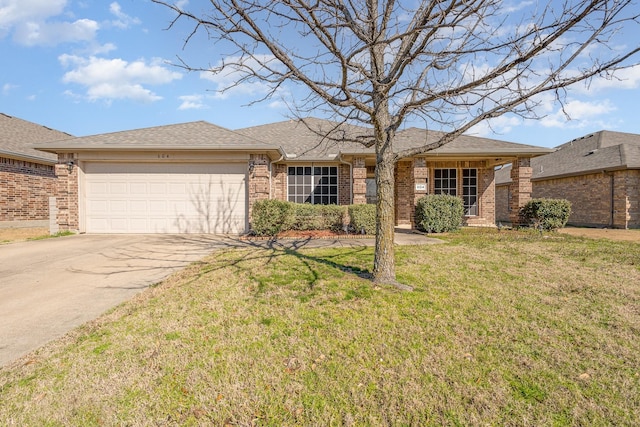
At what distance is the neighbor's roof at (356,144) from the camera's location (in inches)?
453

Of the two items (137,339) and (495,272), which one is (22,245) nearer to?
(137,339)

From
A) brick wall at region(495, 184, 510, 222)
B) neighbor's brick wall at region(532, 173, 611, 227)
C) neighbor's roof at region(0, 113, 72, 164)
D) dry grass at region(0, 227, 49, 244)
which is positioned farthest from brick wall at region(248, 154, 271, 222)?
brick wall at region(495, 184, 510, 222)

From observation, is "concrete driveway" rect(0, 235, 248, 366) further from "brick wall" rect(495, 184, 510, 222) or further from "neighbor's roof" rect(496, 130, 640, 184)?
"brick wall" rect(495, 184, 510, 222)

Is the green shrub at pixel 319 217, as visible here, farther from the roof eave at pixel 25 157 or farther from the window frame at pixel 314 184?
the roof eave at pixel 25 157

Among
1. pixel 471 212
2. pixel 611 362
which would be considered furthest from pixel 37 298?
pixel 471 212

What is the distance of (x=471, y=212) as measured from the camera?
13.8 metres

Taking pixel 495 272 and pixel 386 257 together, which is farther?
pixel 495 272

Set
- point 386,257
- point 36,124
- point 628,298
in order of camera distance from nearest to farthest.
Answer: point 628,298 < point 386,257 < point 36,124

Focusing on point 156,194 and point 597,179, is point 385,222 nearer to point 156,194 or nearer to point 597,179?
point 156,194

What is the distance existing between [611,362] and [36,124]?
981 inches

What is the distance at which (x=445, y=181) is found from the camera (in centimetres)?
1386

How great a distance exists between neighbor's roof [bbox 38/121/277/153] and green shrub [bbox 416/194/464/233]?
5735 millimetres

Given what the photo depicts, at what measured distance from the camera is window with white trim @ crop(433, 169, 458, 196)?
1383 centimetres

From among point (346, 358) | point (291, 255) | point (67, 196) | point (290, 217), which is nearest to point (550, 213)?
point (290, 217)
